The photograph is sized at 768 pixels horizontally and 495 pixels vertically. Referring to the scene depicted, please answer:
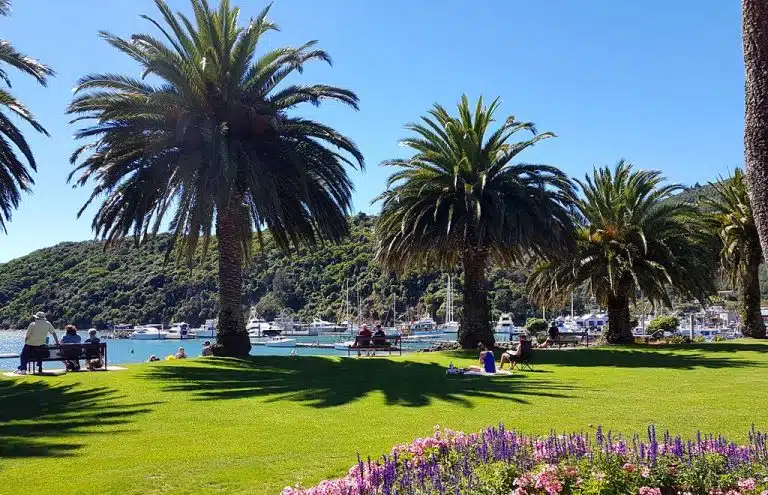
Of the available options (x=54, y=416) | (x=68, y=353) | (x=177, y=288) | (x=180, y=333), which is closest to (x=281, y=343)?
(x=180, y=333)

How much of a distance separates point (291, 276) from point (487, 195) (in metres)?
109

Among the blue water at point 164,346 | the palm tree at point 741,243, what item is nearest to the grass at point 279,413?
the palm tree at point 741,243

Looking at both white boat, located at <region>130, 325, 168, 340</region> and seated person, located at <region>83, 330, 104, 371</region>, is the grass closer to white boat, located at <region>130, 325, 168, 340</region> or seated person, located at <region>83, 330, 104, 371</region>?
seated person, located at <region>83, 330, 104, 371</region>

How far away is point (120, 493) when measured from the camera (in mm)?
6387

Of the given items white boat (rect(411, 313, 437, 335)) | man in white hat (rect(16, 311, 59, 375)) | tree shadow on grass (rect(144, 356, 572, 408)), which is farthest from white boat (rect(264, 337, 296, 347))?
man in white hat (rect(16, 311, 59, 375))

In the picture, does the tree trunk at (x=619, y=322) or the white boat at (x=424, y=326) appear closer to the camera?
the tree trunk at (x=619, y=322)

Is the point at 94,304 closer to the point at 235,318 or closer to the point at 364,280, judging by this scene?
the point at 364,280

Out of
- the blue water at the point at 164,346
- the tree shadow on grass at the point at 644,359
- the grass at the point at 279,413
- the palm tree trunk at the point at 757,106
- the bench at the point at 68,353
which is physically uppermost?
the palm tree trunk at the point at 757,106

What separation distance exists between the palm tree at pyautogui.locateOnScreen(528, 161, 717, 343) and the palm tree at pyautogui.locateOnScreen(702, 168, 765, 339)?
299 centimetres

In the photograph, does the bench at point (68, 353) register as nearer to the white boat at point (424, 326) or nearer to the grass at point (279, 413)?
the grass at point (279, 413)

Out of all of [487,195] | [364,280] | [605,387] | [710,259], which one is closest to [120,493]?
[605,387]

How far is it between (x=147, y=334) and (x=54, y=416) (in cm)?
9906

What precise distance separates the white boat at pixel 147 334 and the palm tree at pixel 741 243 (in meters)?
86.8

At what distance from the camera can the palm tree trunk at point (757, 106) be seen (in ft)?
19.3
